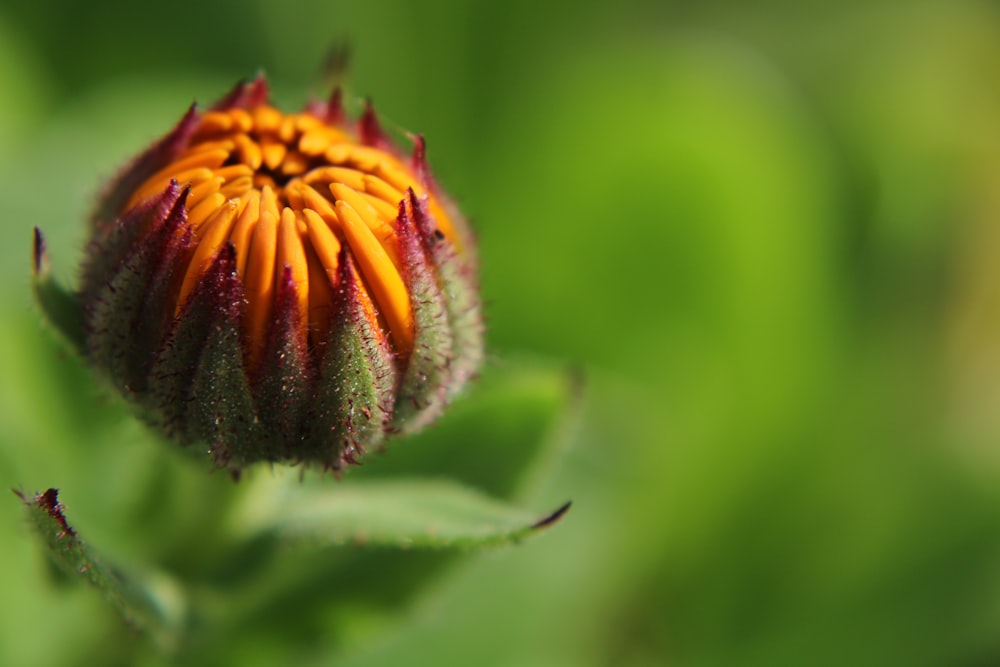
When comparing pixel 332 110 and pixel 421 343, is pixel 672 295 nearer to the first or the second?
pixel 332 110

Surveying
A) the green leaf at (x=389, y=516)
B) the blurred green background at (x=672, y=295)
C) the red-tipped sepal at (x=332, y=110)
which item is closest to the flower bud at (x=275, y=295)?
the red-tipped sepal at (x=332, y=110)

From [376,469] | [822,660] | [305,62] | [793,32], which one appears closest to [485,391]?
[376,469]

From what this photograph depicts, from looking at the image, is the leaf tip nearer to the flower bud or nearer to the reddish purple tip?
the flower bud

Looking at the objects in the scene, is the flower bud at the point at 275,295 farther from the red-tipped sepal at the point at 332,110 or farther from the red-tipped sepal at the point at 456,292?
the red-tipped sepal at the point at 332,110


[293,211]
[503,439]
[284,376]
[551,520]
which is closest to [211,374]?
[284,376]

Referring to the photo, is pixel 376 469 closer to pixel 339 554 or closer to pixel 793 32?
pixel 339 554
